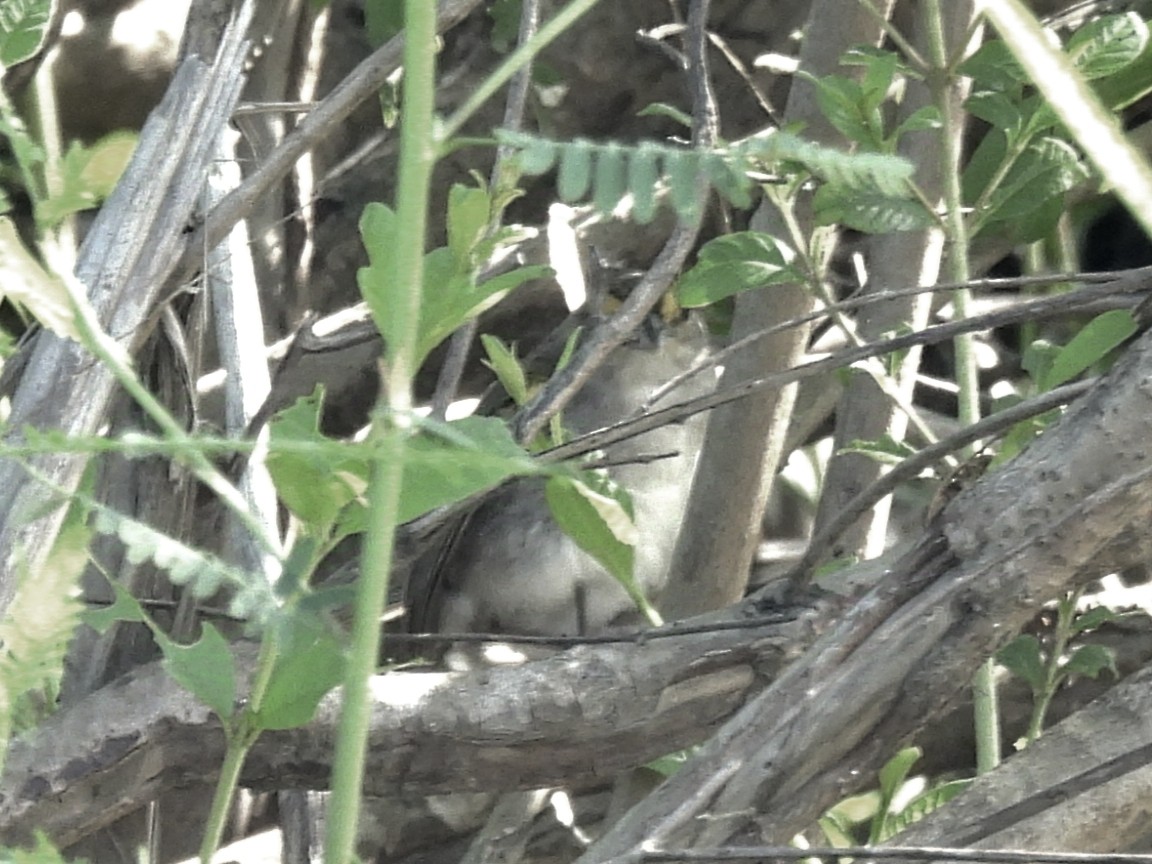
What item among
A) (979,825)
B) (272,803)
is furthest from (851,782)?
(272,803)

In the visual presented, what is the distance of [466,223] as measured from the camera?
1.78 feet

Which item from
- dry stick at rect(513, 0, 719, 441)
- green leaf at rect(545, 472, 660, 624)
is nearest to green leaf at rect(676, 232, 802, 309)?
dry stick at rect(513, 0, 719, 441)

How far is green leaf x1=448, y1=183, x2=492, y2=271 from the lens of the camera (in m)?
0.54

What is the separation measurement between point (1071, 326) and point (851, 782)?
0.84 m

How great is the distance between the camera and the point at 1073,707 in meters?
1.31

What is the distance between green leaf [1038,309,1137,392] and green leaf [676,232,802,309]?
156 millimetres

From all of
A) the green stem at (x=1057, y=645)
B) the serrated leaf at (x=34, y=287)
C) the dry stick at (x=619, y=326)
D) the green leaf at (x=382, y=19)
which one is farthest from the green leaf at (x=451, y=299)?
the green leaf at (x=382, y=19)

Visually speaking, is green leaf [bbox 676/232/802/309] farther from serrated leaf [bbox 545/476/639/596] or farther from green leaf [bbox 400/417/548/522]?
green leaf [bbox 400/417/548/522]

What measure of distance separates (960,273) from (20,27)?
49 centimetres

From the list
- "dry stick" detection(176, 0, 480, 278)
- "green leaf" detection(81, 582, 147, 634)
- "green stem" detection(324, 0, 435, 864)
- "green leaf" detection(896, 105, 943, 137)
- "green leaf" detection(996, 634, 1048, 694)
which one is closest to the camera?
"green stem" detection(324, 0, 435, 864)

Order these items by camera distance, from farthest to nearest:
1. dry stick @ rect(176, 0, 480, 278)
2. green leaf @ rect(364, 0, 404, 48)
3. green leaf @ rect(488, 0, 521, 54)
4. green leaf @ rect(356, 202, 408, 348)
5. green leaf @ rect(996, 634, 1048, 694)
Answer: green leaf @ rect(488, 0, 521, 54), green leaf @ rect(364, 0, 404, 48), green leaf @ rect(996, 634, 1048, 694), dry stick @ rect(176, 0, 480, 278), green leaf @ rect(356, 202, 408, 348)

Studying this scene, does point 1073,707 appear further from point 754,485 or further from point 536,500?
point 536,500

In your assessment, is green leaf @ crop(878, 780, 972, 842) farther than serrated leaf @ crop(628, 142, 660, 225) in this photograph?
Yes

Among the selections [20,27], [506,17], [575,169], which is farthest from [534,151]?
[506,17]
